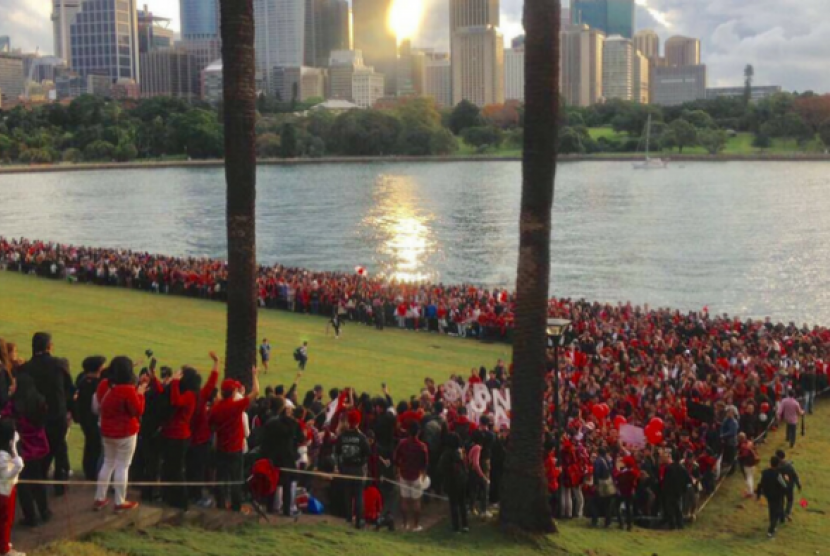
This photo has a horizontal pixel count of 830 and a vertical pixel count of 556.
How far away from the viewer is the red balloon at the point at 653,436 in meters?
14.1

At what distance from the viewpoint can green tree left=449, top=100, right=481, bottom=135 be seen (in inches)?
6909

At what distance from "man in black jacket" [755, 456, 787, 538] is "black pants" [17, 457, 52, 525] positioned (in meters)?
8.95

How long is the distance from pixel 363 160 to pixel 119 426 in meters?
158

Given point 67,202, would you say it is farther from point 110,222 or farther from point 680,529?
point 680,529

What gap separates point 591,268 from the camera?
60.9 m

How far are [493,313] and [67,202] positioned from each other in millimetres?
87326

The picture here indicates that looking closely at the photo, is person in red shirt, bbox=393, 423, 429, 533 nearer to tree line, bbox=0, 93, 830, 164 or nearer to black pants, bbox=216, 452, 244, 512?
black pants, bbox=216, 452, 244, 512

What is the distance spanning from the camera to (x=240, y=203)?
1320 cm

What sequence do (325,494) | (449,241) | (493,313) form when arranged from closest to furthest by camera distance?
(325,494) < (493,313) < (449,241)

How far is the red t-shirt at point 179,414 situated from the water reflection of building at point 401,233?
155 feet

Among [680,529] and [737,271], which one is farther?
[737,271]

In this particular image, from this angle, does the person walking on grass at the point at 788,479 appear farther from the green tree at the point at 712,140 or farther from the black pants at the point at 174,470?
the green tree at the point at 712,140

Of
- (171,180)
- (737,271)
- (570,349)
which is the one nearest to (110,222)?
(171,180)

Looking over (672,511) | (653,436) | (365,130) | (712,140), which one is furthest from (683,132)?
(672,511)
